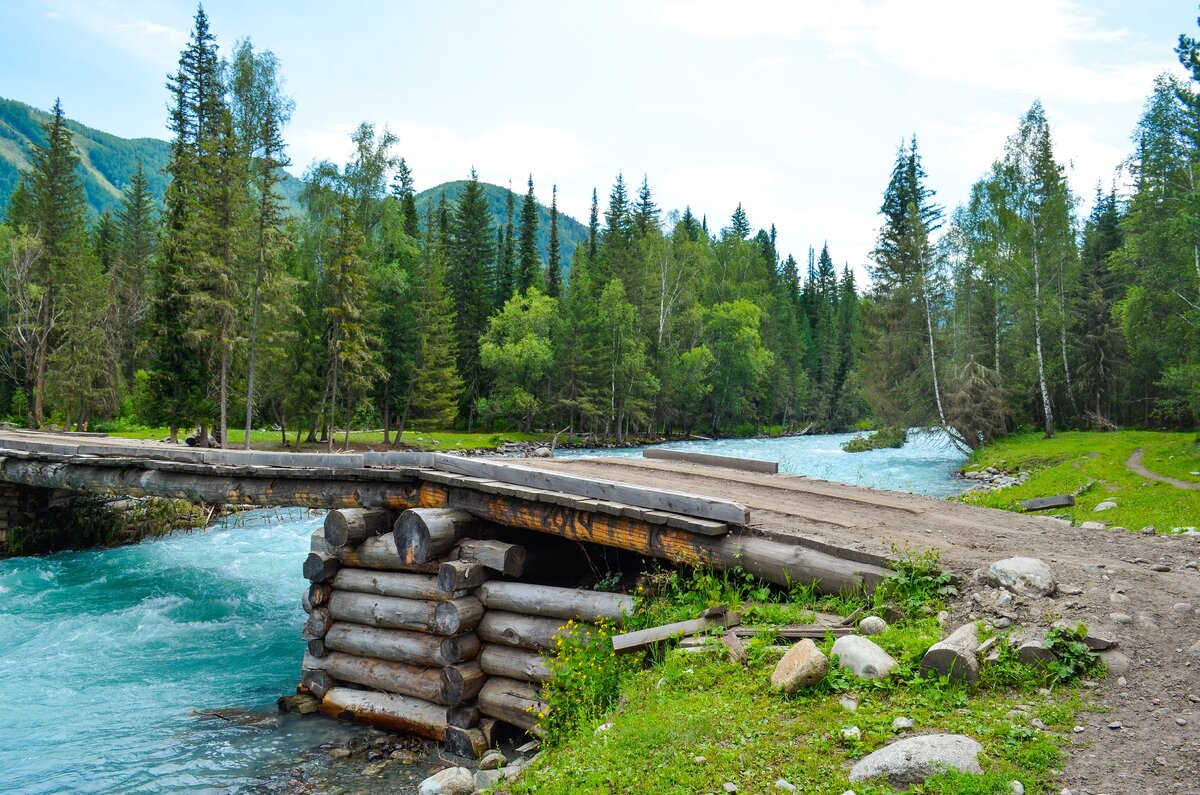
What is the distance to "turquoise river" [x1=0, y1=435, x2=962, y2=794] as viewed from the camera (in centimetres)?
835

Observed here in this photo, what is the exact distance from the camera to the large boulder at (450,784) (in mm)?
7016

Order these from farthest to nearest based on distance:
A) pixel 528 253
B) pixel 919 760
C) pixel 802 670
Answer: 1. pixel 528 253
2. pixel 802 670
3. pixel 919 760

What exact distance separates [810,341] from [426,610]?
281 feet

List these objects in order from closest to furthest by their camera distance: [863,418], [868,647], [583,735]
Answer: [868,647] < [583,735] < [863,418]

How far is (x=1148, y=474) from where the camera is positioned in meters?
23.4

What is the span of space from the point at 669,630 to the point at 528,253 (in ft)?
212

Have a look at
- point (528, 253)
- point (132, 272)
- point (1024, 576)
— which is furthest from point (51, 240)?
point (1024, 576)

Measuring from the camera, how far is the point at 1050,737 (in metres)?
4.62

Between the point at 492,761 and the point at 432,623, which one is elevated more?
the point at 432,623

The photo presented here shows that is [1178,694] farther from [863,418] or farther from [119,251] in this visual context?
[863,418]

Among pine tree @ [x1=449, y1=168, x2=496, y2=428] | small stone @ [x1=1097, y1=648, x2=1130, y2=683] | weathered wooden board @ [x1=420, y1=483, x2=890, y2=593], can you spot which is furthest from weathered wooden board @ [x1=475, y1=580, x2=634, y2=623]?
pine tree @ [x1=449, y1=168, x2=496, y2=428]

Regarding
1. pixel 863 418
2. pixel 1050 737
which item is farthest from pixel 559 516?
pixel 863 418


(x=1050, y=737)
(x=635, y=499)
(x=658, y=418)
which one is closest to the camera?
(x=1050, y=737)

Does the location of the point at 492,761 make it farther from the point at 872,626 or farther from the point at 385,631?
the point at 872,626
